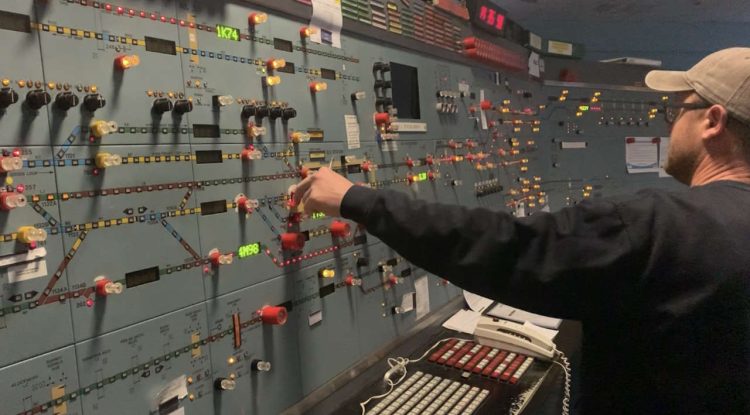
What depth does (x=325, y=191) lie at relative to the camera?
125 centimetres

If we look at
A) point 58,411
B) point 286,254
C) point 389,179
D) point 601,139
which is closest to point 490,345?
point 389,179

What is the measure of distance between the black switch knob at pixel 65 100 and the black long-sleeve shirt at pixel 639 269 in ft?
2.21

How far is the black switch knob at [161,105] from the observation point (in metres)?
1.28

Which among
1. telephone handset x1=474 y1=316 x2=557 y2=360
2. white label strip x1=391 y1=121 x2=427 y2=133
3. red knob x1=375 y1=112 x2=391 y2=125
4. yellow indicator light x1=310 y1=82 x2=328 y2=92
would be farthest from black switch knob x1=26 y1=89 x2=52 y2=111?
telephone handset x1=474 y1=316 x2=557 y2=360

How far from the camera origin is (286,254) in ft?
5.52

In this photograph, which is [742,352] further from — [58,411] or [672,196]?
[58,411]

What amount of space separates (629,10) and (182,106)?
491 centimetres

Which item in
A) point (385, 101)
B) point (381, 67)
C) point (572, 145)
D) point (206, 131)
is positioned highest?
point (381, 67)

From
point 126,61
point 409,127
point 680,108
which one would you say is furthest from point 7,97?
point 409,127

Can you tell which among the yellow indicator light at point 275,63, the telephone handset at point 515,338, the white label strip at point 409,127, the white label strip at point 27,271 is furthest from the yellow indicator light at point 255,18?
the telephone handset at point 515,338

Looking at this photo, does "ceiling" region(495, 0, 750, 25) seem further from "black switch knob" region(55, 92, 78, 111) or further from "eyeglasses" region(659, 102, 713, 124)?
"black switch knob" region(55, 92, 78, 111)

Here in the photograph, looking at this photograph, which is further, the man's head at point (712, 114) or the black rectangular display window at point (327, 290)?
the black rectangular display window at point (327, 290)

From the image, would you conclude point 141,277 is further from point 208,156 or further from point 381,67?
point 381,67

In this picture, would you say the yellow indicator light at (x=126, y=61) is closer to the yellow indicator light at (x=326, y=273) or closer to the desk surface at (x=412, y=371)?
the yellow indicator light at (x=326, y=273)
